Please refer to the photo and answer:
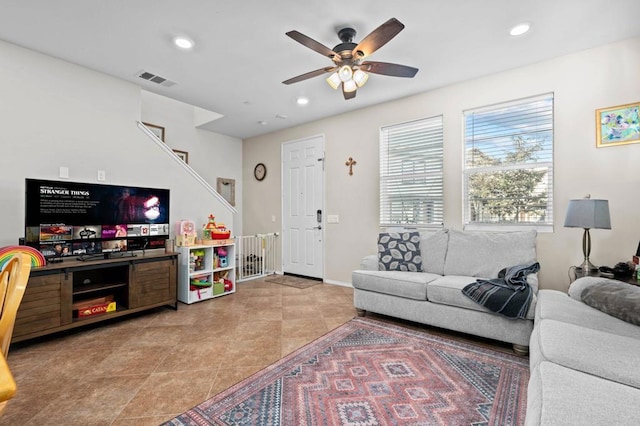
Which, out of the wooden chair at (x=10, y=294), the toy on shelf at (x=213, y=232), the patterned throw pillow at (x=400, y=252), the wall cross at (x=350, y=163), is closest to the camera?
the wooden chair at (x=10, y=294)

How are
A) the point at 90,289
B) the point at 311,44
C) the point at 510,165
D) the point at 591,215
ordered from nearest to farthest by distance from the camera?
the point at 311,44 → the point at 591,215 → the point at 90,289 → the point at 510,165

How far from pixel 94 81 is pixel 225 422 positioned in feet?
12.2

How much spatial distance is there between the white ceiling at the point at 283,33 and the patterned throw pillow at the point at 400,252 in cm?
186

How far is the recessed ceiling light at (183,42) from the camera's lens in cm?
274

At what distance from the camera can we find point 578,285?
2277 millimetres

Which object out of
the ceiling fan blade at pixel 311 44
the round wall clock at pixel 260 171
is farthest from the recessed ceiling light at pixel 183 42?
the round wall clock at pixel 260 171

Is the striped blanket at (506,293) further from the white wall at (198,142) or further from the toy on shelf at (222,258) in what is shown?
the white wall at (198,142)

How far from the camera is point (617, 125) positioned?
281cm

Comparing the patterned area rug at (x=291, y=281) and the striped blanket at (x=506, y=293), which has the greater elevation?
the striped blanket at (x=506, y=293)

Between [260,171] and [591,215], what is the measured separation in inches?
194

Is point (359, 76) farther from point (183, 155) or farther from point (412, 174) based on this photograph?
point (183, 155)

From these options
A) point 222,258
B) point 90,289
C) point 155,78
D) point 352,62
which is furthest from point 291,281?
point 352,62

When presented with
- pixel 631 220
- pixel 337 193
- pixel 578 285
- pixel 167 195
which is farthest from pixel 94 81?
pixel 631 220

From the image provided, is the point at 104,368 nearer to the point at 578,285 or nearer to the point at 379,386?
the point at 379,386
